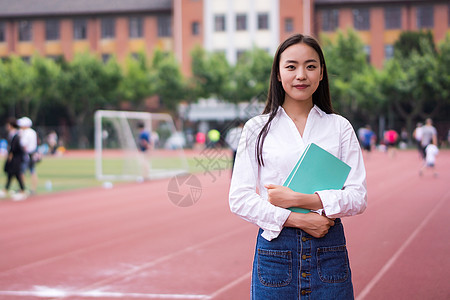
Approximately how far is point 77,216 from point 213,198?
→ 134 inches

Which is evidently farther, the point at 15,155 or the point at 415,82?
the point at 415,82

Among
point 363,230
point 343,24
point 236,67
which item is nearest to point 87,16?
point 236,67

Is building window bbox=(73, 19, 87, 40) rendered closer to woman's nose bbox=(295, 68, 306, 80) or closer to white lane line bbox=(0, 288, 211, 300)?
white lane line bbox=(0, 288, 211, 300)

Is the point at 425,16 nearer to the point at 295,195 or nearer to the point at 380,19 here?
the point at 380,19

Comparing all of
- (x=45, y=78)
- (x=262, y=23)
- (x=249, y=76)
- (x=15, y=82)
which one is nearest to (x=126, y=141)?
(x=249, y=76)

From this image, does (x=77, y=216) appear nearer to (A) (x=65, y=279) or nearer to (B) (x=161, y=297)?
(A) (x=65, y=279)

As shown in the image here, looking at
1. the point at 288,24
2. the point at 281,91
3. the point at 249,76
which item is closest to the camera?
the point at 281,91

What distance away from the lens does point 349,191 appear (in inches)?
82.0

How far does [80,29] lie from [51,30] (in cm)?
300

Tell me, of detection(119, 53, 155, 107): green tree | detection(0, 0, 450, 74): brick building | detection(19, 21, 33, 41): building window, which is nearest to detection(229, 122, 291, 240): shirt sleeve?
detection(0, 0, 450, 74): brick building

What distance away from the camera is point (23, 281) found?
5.43m

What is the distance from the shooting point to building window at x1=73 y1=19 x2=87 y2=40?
184 ft

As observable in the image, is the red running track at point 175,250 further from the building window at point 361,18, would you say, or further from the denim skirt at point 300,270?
the building window at point 361,18

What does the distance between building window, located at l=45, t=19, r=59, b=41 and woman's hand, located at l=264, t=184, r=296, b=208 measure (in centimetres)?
5790
